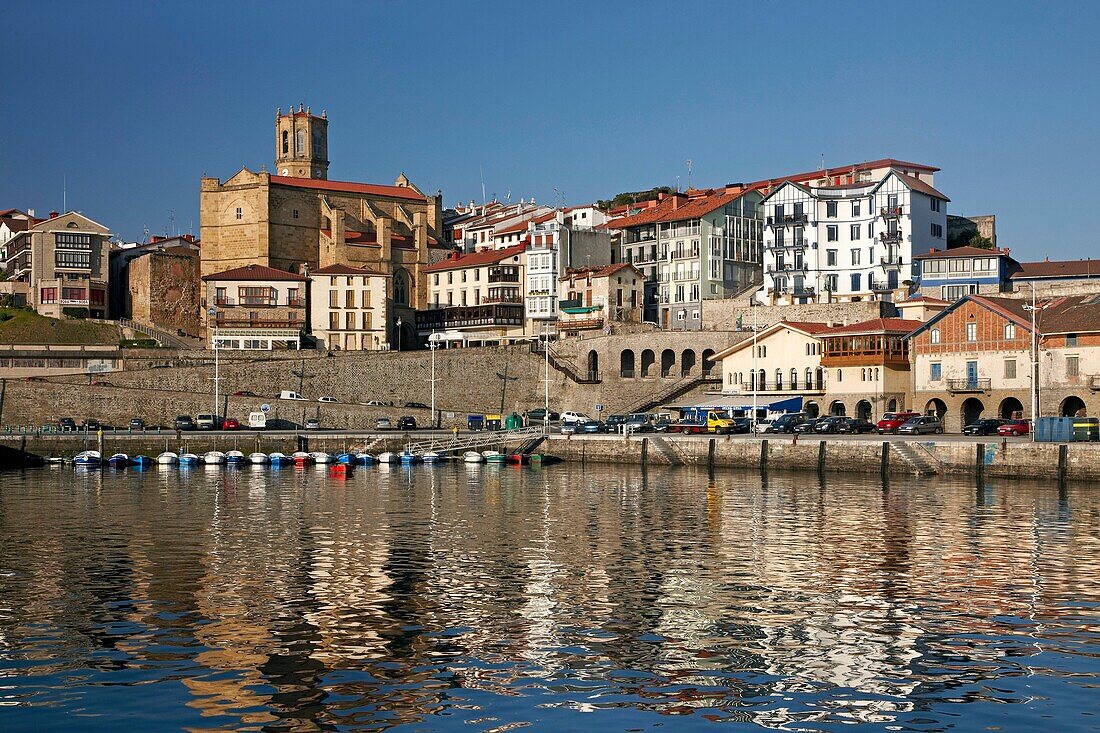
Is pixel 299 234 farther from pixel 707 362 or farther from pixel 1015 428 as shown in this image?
pixel 1015 428

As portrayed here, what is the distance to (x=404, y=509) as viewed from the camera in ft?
171

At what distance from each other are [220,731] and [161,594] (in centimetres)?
1215

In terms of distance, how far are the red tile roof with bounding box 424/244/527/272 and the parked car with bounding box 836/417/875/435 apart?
49.1m

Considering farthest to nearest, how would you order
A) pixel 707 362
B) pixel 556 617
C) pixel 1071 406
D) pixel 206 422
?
1. pixel 707 362
2. pixel 206 422
3. pixel 1071 406
4. pixel 556 617

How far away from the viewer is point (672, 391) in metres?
93.2

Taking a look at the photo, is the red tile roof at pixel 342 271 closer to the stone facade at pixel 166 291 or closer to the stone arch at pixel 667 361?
the stone facade at pixel 166 291

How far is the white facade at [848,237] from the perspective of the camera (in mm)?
103438

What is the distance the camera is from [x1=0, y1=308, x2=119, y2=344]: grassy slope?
10956 cm

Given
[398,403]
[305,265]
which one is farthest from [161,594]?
[305,265]

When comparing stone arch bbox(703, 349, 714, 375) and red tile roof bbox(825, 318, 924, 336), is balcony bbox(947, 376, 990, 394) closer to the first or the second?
red tile roof bbox(825, 318, 924, 336)

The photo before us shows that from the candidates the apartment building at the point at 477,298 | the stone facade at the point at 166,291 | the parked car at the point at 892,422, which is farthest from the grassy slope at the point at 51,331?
the parked car at the point at 892,422

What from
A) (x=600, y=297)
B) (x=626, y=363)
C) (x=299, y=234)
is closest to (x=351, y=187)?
(x=299, y=234)

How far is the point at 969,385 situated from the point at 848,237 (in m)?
29.0

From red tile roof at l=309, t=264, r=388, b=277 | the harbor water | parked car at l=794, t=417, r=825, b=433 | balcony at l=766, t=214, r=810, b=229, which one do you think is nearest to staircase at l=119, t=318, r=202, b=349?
red tile roof at l=309, t=264, r=388, b=277
